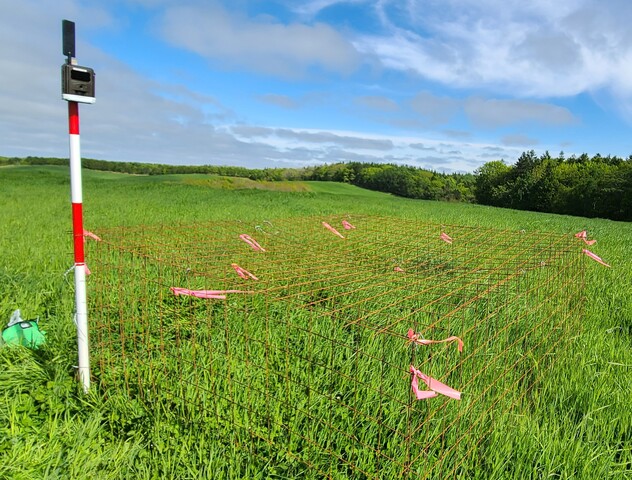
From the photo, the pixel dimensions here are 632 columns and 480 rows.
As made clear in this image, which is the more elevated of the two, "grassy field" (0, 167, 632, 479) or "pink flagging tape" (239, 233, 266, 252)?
"pink flagging tape" (239, 233, 266, 252)

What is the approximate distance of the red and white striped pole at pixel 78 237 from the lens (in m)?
2.84

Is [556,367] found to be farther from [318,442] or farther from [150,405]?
[150,405]


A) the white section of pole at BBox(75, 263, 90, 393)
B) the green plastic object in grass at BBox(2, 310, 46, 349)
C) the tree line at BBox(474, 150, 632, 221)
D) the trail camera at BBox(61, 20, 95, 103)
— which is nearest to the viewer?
the trail camera at BBox(61, 20, 95, 103)

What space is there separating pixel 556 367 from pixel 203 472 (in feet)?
9.10

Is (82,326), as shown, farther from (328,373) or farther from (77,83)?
(328,373)

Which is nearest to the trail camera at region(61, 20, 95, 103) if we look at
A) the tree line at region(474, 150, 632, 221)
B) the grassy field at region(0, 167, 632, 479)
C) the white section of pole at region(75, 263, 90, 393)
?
the white section of pole at region(75, 263, 90, 393)

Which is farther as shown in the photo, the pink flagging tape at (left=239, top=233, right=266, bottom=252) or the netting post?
the pink flagging tape at (left=239, top=233, right=266, bottom=252)

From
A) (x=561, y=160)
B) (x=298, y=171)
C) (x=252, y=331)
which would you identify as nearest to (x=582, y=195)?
(x=561, y=160)

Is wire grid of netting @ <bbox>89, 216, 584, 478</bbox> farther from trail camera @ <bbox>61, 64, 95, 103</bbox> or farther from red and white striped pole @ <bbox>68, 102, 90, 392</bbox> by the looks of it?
trail camera @ <bbox>61, 64, 95, 103</bbox>

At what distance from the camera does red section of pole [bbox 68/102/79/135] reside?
2814mm

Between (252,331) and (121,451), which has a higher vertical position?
(252,331)

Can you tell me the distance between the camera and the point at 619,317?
4547 millimetres

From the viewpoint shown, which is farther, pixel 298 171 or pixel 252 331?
pixel 298 171

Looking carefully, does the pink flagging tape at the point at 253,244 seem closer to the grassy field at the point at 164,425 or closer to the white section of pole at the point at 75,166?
the grassy field at the point at 164,425
